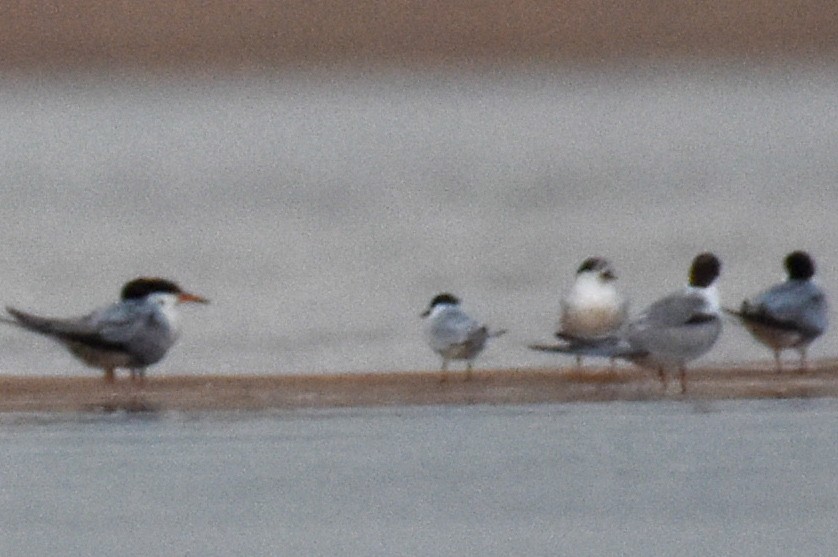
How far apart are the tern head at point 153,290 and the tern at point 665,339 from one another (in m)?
1.52

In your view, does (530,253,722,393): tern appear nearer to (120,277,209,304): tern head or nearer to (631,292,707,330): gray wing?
(631,292,707,330): gray wing

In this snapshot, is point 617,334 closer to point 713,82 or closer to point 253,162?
point 253,162

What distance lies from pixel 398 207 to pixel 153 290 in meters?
9.06

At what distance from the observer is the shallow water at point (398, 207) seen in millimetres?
15172

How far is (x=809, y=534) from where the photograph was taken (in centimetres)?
870

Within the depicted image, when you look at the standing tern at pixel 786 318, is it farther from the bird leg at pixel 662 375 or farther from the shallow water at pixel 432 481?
the shallow water at pixel 432 481

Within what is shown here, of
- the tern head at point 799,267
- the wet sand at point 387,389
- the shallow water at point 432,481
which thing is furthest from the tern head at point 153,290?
the tern head at point 799,267

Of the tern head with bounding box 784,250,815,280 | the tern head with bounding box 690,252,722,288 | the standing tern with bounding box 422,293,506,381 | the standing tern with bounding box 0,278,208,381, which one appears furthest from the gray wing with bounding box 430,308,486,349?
the tern head with bounding box 784,250,815,280

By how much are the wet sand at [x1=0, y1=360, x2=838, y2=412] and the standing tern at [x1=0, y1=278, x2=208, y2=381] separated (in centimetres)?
12

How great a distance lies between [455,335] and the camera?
1221cm

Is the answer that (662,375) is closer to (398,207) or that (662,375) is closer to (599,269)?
(599,269)

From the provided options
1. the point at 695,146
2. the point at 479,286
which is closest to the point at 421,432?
the point at 479,286

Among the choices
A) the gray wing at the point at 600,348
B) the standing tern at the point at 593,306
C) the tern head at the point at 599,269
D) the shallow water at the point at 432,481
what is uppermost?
the tern head at the point at 599,269

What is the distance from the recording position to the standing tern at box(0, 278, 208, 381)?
11.9 meters
